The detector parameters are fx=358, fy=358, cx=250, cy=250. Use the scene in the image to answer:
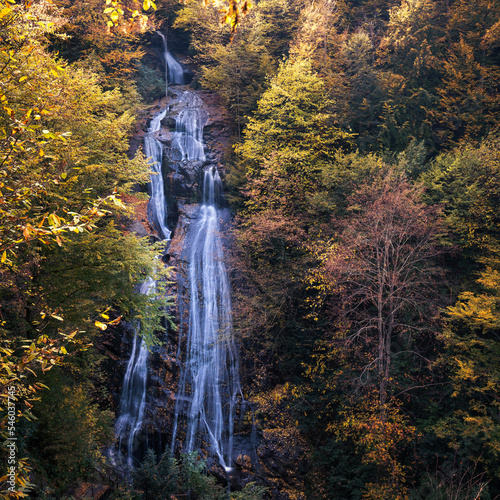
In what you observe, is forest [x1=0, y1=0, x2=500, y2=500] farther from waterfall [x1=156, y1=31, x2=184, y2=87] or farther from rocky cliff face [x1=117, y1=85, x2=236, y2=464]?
waterfall [x1=156, y1=31, x2=184, y2=87]

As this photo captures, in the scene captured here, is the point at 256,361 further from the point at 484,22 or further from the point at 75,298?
the point at 484,22

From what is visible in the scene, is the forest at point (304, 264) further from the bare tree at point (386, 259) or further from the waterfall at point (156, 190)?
the waterfall at point (156, 190)

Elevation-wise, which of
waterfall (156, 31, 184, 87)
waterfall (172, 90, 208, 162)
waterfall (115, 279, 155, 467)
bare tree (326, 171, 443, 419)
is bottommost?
waterfall (115, 279, 155, 467)

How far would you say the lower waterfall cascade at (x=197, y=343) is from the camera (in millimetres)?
12742

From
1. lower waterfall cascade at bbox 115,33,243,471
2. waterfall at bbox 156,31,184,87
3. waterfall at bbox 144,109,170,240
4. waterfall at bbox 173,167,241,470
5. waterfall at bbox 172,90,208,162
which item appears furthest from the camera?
waterfall at bbox 156,31,184,87

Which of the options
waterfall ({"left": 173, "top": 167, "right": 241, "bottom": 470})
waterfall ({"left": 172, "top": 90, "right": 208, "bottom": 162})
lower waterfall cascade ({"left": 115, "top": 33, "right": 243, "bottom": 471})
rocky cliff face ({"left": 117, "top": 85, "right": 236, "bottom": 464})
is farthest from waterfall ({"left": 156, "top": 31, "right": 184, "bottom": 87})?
waterfall ({"left": 173, "top": 167, "right": 241, "bottom": 470})

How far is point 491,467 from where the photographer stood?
9703 mm

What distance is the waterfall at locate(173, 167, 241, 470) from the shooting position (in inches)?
514

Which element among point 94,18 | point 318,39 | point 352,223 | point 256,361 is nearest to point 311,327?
point 256,361

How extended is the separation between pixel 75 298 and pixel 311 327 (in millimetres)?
8813

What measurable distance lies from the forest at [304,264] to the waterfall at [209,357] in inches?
21.9

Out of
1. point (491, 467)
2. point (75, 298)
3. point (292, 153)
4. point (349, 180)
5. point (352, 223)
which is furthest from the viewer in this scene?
point (292, 153)

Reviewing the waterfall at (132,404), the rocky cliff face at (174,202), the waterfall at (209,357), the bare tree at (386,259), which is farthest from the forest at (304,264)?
the waterfall at (209,357)

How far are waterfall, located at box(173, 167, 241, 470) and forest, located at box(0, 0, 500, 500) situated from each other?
557 millimetres
